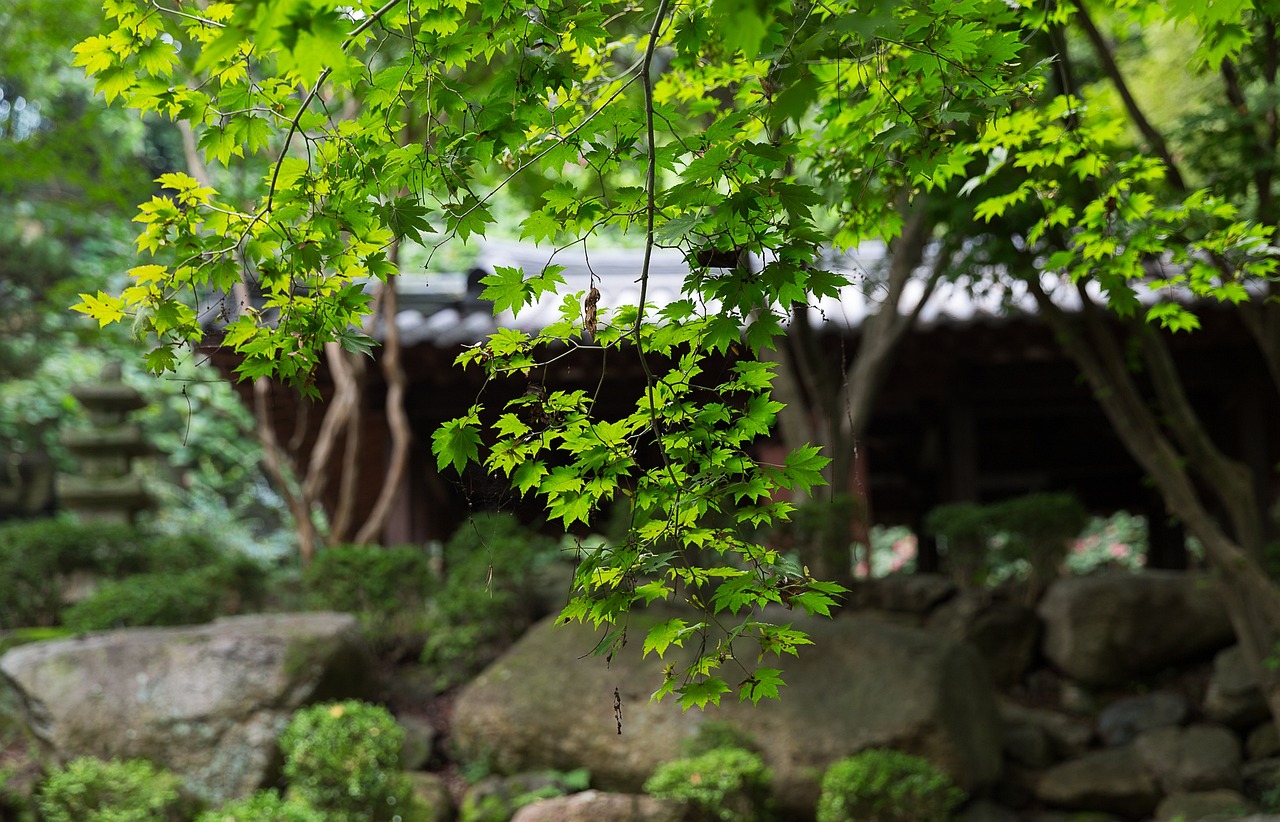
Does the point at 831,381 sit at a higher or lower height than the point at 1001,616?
higher

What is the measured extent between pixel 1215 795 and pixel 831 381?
3752mm

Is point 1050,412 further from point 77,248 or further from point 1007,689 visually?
point 77,248

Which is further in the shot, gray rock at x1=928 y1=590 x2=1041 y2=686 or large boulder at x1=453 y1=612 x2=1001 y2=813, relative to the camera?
gray rock at x1=928 y1=590 x2=1041 y2=686

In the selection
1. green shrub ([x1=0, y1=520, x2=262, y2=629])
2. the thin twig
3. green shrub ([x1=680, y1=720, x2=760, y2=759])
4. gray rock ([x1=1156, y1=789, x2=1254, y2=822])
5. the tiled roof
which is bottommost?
gray rock ([x1=1156, y1=789, x2=1254, y2=822])

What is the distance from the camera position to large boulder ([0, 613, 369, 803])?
20.8 ft

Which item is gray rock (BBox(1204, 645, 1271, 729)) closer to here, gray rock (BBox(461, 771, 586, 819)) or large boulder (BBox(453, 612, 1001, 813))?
large boulder (BBox(453, 612, 1001, 813))

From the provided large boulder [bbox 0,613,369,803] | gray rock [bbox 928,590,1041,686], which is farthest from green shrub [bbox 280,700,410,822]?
gray rock [bbox 928,590,1041,686]

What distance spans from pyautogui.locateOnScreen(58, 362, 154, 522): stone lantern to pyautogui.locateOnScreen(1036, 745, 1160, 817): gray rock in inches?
326

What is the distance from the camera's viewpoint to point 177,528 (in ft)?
57.3

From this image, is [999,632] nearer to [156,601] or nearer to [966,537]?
[966,537]

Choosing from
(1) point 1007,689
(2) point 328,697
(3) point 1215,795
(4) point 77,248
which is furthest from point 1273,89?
(4) point 77,248

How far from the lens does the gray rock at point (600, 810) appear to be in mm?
6020

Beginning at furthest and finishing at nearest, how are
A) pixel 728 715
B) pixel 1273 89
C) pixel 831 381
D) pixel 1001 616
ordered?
pixel 1001 616 → pixel 831 381 → pixel 728 715 → pixel 1273 89

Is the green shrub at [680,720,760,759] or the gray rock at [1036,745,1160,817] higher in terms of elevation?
the green shrub at [680,720,760,759]
